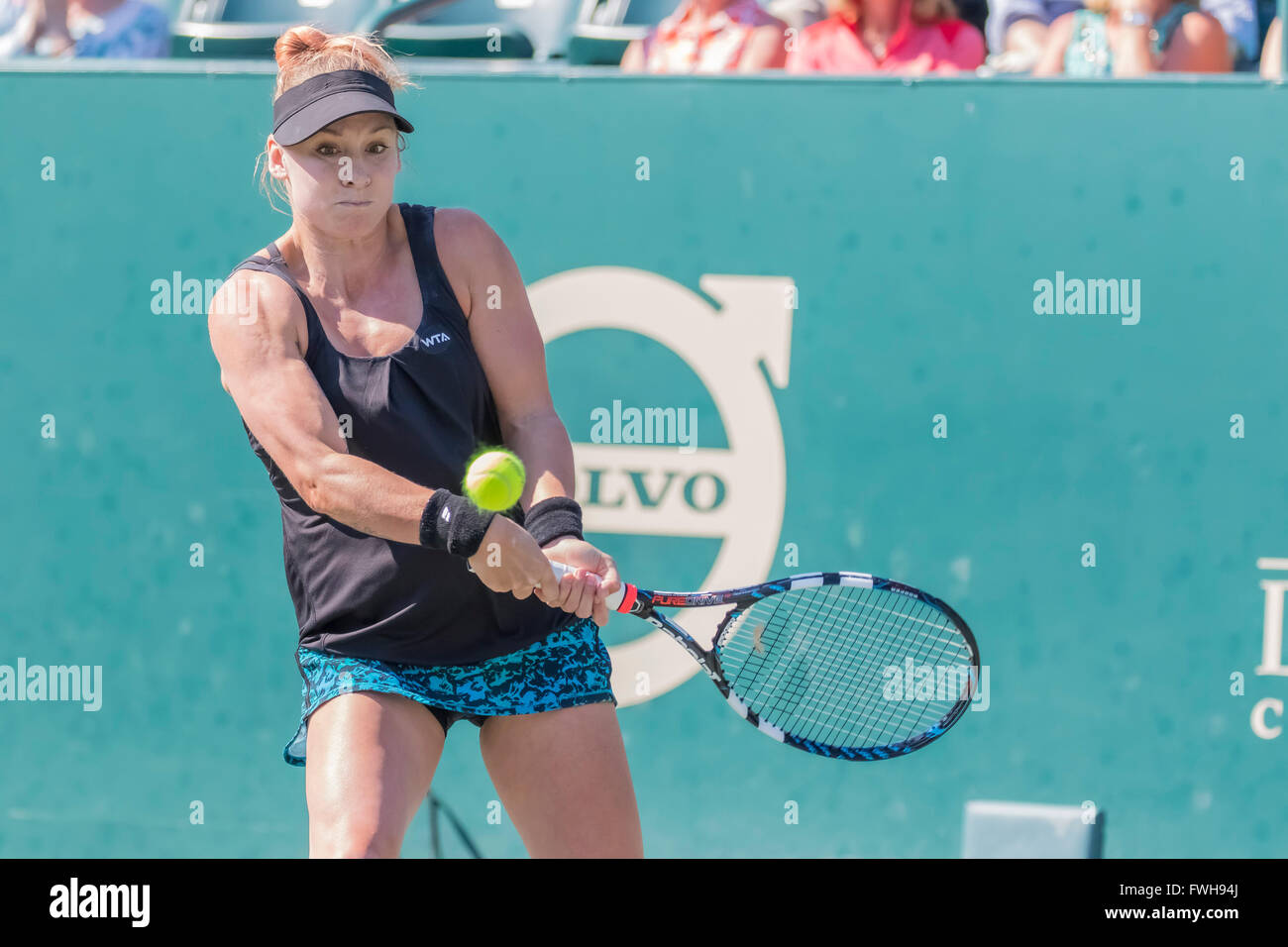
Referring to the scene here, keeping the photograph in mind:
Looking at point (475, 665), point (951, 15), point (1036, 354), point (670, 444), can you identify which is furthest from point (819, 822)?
point (951, 15)

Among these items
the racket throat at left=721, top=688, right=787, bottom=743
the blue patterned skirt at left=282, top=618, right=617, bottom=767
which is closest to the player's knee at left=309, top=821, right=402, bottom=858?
the blue patterned skirt at left=282, top=618, right=617, bottom=767

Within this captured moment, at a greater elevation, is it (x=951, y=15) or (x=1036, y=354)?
(x=951, y=15)

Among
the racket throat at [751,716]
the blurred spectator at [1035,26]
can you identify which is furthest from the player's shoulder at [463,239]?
the blurred spectator at [1035,26]

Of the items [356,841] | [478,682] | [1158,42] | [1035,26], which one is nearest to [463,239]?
[478,682]

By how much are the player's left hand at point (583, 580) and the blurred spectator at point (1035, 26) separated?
7.15 ft

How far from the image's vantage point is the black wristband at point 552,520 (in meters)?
2.37

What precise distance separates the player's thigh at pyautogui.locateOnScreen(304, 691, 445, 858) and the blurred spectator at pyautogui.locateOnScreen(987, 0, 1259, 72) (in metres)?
2.50

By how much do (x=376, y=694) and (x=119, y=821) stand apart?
1719 millimetres

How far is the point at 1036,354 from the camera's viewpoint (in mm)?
3346

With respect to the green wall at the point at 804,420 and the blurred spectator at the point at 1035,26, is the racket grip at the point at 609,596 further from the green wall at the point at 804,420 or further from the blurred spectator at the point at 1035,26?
the blurred spectator at the point at 1035,26

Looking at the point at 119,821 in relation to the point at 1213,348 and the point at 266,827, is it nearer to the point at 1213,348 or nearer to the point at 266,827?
the point at 266,827

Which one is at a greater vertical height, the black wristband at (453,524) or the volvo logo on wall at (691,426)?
the volvo logo on wall at (691,426)

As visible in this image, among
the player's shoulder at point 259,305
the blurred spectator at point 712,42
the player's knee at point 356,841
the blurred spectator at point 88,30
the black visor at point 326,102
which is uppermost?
the blurred spectator at point 88,30

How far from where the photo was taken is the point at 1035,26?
395 cm
